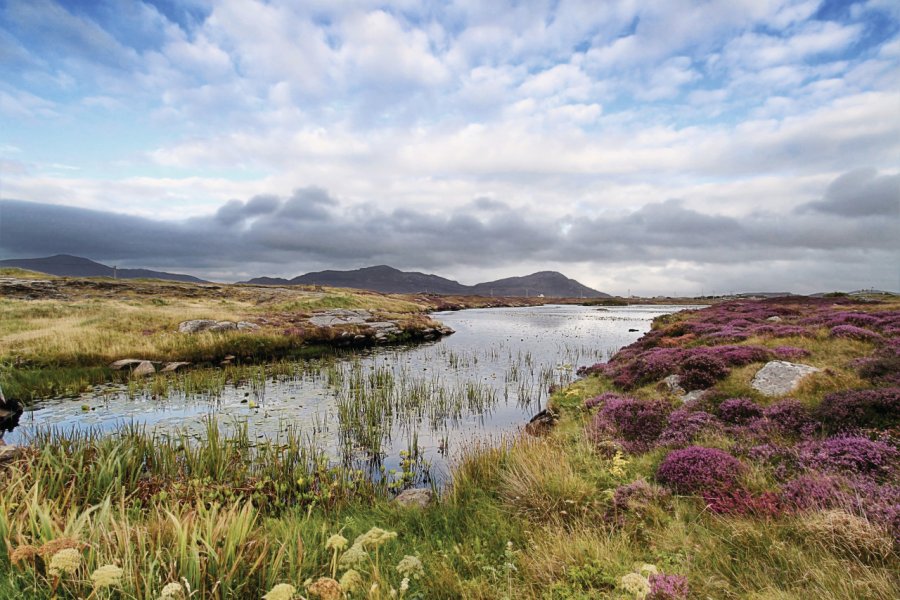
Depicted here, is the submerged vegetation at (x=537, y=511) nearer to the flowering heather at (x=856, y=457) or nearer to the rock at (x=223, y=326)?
the flowering heather at (x=856, y=457)

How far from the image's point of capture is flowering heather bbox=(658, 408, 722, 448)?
891 centimetres

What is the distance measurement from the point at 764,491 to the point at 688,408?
4980 millimetres

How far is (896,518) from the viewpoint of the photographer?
465 cm

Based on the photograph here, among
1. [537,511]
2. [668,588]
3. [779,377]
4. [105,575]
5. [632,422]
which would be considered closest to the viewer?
[105,575]

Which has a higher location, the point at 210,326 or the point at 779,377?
the point at 210,326

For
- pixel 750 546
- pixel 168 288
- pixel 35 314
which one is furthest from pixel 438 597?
pixel 168 288

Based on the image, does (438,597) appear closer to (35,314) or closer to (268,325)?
(268,325)

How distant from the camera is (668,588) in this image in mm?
3809

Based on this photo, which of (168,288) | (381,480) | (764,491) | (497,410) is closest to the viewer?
(764,491)

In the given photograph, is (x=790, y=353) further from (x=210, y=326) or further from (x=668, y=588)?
(x=210, y=326)

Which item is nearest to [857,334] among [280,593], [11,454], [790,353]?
[790,353]

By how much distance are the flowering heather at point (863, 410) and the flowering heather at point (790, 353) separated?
529 cm

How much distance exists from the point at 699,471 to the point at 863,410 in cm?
449

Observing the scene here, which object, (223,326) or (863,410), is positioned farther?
(223,326)
